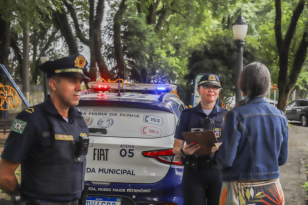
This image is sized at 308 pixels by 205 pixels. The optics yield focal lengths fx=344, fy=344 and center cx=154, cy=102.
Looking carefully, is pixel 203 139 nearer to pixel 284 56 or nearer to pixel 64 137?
pixel 64 137

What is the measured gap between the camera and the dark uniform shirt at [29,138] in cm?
200

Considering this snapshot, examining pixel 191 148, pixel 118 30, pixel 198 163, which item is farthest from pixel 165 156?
pixel 118 30

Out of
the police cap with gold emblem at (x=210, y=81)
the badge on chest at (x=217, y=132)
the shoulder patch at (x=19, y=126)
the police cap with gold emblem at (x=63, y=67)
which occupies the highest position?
the police cap with gold emblem at (x=63, y=67)

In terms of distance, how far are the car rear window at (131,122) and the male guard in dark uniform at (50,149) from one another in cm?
131

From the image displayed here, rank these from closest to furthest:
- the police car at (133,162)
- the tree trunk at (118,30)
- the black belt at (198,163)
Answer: the black belt at (198,163) < the police car at (133,162) < the tree trunk at (118,30)

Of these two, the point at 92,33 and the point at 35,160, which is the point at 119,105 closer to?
the point at 35,160

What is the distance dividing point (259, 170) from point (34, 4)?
9229 mm

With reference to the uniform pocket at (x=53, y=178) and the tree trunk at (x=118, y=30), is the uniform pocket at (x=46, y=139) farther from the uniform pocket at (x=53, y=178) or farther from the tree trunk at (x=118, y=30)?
the tree trunk at (x=118, y=30)

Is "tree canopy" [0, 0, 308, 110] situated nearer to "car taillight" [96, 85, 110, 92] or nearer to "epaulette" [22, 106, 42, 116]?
"car taillight" [96, 85, 110, 92]

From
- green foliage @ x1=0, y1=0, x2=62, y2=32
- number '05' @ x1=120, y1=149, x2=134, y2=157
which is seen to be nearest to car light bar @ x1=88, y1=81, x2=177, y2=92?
number '05' @ x1=120, y1=149, x2=134, y2=157

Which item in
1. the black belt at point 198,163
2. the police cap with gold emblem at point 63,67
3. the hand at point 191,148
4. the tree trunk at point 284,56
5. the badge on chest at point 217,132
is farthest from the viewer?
the tree trunk at point 284,56

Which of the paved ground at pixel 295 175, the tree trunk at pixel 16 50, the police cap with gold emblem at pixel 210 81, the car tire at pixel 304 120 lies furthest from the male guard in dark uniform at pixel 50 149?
the tree trunk at pixel 16 50

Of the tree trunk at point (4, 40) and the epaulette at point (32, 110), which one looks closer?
the epaulette at point (32, 110)

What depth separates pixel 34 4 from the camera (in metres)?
9.84
